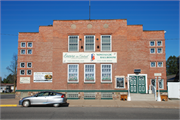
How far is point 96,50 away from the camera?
844 inches

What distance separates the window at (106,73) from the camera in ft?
69.5

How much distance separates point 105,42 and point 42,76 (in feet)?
28.5

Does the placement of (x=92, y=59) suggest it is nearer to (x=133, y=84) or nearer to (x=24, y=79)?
(x=133, y=84)

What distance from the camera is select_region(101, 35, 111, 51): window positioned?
2153 centimetres

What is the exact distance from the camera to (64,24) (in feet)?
72.0

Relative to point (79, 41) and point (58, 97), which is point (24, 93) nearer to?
point (58, 97)

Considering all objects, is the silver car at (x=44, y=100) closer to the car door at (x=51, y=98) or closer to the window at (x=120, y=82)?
the car door at (x=51, y=98)

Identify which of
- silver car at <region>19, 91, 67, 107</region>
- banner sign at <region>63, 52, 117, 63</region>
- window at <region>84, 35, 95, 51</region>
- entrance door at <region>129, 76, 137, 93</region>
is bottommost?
silver car at <region>19, 91, 67, 107</region>

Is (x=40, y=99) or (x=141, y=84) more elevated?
(x=141, y=84)

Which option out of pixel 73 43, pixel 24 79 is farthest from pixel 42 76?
pixel 73 43

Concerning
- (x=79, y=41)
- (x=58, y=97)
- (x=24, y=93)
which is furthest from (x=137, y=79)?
(x=24, y=93)

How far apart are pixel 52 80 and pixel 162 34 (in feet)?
47.6

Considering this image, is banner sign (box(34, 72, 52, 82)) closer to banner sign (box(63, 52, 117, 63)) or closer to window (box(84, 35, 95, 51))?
banner sign (box(63, 52, 117, 63))

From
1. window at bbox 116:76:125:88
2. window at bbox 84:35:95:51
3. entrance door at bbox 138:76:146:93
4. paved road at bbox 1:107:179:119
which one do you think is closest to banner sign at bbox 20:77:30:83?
window at bbox 84:35:95:51
